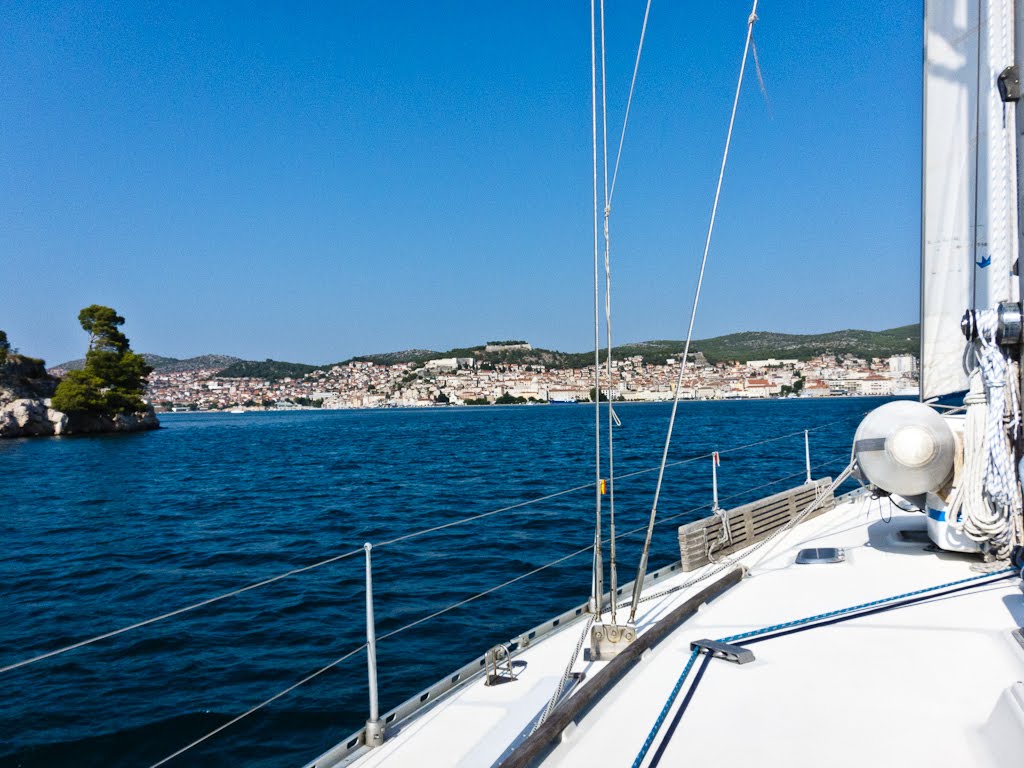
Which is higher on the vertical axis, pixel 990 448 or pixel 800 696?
pixel 990 448

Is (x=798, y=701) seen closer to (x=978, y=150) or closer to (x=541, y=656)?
(x=541, y=656)

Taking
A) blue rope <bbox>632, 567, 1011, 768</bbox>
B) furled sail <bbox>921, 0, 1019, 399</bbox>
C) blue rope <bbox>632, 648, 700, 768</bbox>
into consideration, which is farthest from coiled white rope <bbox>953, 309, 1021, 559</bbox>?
blue rope <bbox>632, 648, 700, 768</bbox>

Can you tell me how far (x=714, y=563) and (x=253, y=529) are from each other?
1001cm

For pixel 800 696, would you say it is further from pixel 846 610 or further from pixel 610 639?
pixel 846 610

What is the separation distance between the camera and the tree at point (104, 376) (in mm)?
50188

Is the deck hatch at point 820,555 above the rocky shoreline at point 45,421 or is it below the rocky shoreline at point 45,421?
above

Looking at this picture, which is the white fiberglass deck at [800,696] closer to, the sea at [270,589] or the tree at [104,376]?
the sea at [270,589]

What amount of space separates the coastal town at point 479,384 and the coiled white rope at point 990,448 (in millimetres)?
102796

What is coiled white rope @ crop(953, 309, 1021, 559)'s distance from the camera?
8.38 feet

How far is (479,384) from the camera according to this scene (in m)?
140

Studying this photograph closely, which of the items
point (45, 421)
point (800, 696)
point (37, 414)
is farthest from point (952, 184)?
point (45, 421)

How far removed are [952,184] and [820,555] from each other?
7.68 feet

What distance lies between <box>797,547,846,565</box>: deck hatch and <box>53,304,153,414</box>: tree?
56390 millimetres

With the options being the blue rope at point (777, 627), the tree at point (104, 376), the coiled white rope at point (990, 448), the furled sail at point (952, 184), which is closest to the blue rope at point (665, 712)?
the blue rope at point (777, 627)
